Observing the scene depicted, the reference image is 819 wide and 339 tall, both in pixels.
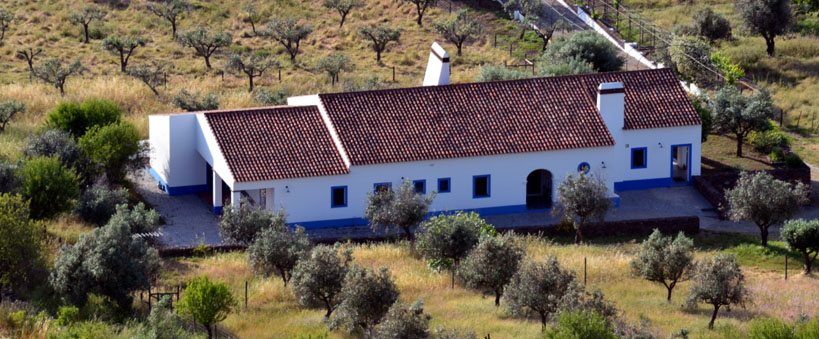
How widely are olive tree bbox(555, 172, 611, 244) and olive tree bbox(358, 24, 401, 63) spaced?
87.2 feet

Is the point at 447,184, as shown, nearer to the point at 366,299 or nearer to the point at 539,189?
the point at 539,189

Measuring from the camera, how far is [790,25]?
69.1m

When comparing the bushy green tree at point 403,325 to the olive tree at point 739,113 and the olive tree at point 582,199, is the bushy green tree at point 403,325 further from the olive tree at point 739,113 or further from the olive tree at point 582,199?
the olive tree at point 739,113

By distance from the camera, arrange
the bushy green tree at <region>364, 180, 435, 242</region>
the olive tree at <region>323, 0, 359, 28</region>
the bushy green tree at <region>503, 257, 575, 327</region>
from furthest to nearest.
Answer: the olive tree at <region>323, 0, 359, 28</region>
the bushy green tree at <region>364, 180, 435, 242</region>
the bushy green tree at <region>503, 257, 575, 327</region>

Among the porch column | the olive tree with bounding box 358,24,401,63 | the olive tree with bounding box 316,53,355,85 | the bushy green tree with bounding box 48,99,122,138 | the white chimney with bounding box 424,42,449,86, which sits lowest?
the porch column

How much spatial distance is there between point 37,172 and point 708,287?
854 inches

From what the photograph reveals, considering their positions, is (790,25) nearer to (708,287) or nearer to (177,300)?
(708,287)

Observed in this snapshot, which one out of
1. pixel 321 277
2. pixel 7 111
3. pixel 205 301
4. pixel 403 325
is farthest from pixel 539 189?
pixel 7 111

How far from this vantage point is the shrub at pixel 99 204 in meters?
44.9

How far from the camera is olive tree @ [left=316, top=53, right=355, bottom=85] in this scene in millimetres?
65750

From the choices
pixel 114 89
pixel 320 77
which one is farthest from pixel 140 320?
pixel 320 77

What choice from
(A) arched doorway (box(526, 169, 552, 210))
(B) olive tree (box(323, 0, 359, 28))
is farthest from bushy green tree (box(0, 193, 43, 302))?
(B) olive tree (box(323, 0, 359, 28))

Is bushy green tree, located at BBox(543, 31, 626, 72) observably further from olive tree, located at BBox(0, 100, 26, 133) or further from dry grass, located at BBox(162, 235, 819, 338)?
olive tree, located at BBox(0, 100, 26, 133)

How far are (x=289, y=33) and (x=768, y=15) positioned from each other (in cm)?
2466
